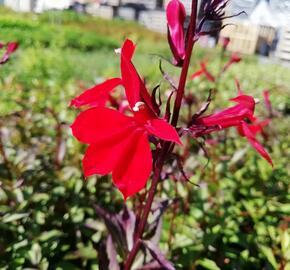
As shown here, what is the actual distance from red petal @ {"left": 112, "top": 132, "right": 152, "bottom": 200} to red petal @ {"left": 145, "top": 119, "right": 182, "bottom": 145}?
1.2 inches

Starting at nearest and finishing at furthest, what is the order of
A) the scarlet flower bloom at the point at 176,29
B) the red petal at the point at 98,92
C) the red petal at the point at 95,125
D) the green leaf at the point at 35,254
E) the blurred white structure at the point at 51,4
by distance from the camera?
the red petal at the point at 95,125
the red petal at the point at 98,92
the scarlet flower bloom at the point at 176,29
the green leaf at the point at 35,254
the blurred white structure at the point at 51,4

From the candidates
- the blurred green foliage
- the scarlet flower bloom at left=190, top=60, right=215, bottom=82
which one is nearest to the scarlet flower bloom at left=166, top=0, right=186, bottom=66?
the blurred green foliage

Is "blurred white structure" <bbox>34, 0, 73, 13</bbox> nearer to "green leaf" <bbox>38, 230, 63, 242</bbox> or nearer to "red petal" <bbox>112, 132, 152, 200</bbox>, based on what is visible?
"green leaf" <bbox>38, 230, 63, 242</bbox>

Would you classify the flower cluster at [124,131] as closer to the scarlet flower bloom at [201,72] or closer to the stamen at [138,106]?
the stamen at [138,106]

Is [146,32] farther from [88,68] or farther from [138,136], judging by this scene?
[138,136]

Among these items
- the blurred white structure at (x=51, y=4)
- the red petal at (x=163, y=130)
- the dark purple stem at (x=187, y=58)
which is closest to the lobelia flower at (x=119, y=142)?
the red petal at (x=163, y=130)

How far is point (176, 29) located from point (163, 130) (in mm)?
314

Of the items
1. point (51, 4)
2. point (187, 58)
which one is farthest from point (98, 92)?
point (51, 4)

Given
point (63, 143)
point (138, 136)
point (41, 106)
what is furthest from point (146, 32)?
point (138, 136)

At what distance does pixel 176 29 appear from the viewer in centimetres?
86

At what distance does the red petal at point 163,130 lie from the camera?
62 centimetres

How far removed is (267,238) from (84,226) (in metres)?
0.65

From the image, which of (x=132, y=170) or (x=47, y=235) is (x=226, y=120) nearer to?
(x=132, y=170)

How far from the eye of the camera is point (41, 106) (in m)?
2.53
